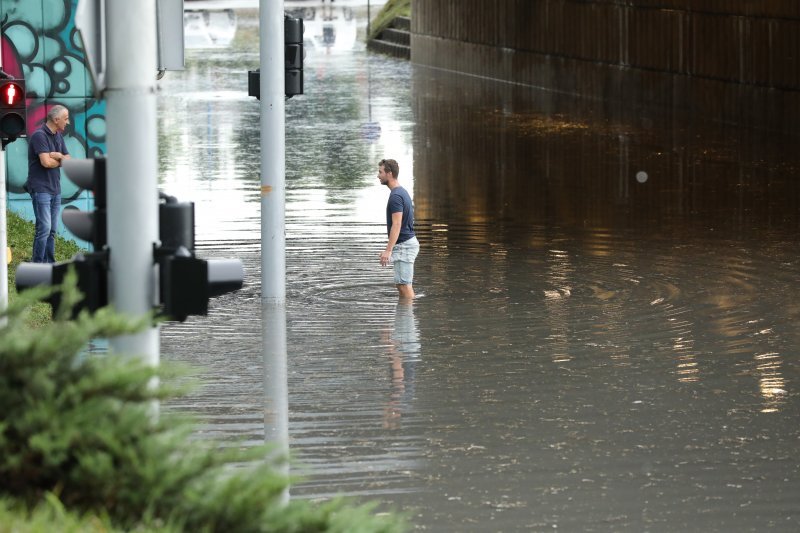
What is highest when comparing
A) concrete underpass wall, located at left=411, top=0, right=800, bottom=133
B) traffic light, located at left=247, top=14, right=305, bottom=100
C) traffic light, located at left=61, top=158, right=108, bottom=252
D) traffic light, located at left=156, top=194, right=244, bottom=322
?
concrete underpass wall, located at left=411, top=0, right=800, bottom=133

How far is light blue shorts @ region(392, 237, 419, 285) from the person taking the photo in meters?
15.0

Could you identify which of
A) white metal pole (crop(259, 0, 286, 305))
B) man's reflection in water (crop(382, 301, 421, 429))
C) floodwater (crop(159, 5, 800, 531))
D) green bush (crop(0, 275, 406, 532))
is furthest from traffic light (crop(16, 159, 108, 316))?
white metal pole (crop(259, 0, 286, 305))

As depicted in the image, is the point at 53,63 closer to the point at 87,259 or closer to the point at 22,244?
the point at 22,244

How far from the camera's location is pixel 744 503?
8.65m

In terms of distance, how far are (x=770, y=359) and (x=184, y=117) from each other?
2588cm

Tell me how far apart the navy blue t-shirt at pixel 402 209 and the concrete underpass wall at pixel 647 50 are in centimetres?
1702

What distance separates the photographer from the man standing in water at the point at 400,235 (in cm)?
1497

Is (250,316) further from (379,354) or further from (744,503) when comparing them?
(744,503)

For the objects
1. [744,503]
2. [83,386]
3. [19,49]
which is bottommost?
[744,503]

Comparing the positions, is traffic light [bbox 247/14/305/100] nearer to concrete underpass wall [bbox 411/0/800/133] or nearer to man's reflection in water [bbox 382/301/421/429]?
man's reflection in water [bbox 382/301/421/429]

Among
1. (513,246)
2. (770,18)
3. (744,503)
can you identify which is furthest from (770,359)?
(770,18)

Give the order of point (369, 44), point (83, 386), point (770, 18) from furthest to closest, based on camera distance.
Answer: point (369, 44) → point (770, 18) → point (83, 386)

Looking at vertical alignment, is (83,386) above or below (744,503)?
above

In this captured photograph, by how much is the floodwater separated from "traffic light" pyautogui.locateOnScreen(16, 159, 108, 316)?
2448 mm
